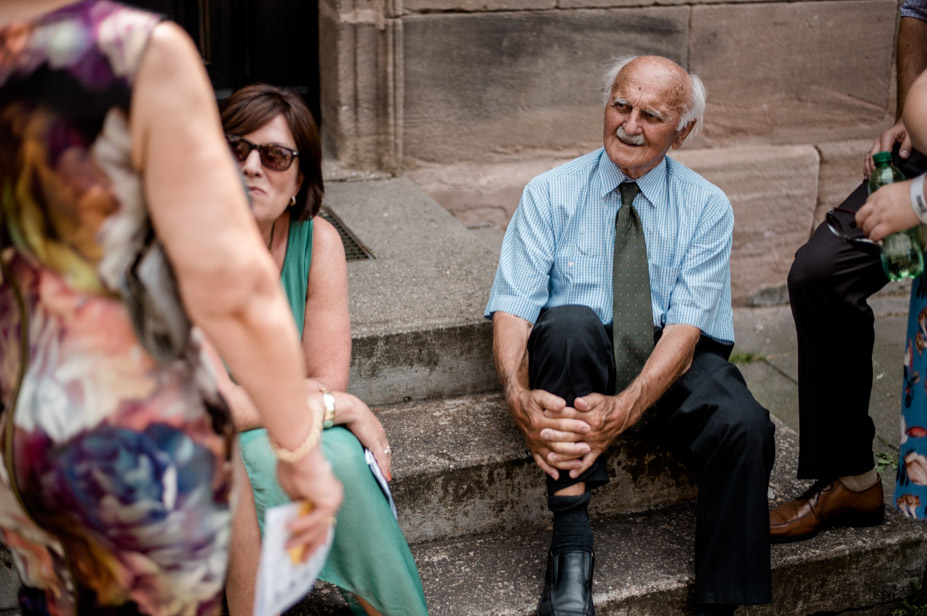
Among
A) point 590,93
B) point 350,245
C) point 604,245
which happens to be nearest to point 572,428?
point 604,245

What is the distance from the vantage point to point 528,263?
9.75 feet

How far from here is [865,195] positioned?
2.81 metres

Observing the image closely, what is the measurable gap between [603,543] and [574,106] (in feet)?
7.62

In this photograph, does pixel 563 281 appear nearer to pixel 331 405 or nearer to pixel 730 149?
pixel 331 405

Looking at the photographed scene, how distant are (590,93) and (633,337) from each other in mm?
2054

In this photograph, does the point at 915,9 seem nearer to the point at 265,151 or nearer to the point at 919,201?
the point at 919,201

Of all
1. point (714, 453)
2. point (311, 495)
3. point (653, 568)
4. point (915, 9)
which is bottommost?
point (653, 568)

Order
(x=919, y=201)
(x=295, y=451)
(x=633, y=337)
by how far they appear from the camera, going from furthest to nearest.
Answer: (x=633, y=337)
(x=919, y=201)
(x=295, y=451)

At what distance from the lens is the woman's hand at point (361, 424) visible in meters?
2.43

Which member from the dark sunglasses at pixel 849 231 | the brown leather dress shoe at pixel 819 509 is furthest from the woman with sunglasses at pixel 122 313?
the brown leather dress shoe at pixel 819 509

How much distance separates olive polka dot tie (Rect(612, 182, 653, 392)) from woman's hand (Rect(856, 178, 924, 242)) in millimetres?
647

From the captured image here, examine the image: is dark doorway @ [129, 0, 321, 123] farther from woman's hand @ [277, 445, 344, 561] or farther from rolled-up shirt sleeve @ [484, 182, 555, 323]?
woman's hand @ [277, 445, 344, 561]

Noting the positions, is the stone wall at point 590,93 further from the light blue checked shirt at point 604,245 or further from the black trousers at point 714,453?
the black trousers at point 714,453

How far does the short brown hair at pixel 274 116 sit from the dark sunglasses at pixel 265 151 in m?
0.02
